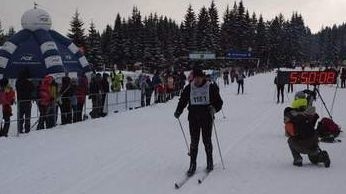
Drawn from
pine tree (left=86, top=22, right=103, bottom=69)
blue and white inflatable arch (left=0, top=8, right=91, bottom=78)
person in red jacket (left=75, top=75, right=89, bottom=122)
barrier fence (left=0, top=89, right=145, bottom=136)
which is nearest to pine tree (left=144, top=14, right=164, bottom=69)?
pine tree (left=86, top=22, right=103, bottom=69)

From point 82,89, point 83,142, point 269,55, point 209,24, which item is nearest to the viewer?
point 83,142

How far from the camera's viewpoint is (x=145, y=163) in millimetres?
11242

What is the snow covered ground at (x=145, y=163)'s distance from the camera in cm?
886

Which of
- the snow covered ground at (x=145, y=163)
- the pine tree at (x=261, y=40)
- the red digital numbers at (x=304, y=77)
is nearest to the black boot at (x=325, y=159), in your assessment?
the snow covered ground at (x=145, y=163)

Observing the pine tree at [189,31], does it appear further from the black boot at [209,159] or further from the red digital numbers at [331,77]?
the black boot at [209,159]

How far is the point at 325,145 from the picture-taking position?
13562mm

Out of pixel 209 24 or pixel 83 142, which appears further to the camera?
pixel 209 24

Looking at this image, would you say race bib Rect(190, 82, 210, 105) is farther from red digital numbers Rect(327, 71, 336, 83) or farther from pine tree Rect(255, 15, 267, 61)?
pine tree Rect(255, 15, 267, 61)

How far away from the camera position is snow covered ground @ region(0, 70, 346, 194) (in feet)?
29.1

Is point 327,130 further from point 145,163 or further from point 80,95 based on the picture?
point 80,95

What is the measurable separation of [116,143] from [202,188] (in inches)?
233

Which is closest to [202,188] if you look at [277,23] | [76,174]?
[76,174]

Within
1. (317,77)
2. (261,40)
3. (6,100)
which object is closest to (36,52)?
(6,100)

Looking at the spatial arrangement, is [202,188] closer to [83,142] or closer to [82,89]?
[83,142]
